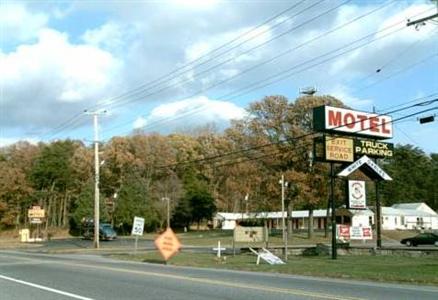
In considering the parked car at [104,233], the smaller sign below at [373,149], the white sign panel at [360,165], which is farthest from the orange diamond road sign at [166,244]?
the parked car at [104,233]

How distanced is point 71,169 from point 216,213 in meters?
27.7

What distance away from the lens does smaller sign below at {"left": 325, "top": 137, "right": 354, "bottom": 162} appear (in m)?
39.8

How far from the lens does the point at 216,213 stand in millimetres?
118688

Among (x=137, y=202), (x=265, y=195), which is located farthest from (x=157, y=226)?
(x=265, y=195)

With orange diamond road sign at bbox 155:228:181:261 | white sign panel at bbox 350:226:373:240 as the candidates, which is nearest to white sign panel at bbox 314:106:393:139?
white sign panel at bbox 350:226:373:240

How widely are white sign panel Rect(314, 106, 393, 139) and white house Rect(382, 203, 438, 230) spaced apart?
69.3 metres

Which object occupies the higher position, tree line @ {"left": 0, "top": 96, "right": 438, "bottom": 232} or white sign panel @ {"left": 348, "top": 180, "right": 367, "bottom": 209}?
tree line @ {"left": 0, "top": 96, "right": 438, "bottom": 232}

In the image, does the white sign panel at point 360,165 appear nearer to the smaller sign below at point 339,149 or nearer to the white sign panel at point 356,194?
the smaller sign below at point 339,149

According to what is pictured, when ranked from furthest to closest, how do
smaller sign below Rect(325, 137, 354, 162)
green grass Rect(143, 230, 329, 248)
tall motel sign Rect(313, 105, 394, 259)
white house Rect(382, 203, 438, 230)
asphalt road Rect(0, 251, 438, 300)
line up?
white house Rect(382, 203, 438, 230) < green grass Rect(143, 230, 329, 248) < tall motel sign Rect(313, 105, 394, 259) < smaller sign below Rect(325, 137, 354, 162) < asphalt road Rect(0, 251, 438, 300)

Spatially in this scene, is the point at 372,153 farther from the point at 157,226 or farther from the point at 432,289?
the point at 157,226

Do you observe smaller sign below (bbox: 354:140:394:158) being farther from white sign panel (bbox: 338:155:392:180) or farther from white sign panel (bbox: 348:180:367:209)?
white sign panel (bbox: 348:180:367:209)

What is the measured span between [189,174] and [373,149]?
7426cm

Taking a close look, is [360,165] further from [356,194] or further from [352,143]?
[356,194]

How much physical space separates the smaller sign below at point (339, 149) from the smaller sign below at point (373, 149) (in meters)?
0.59
